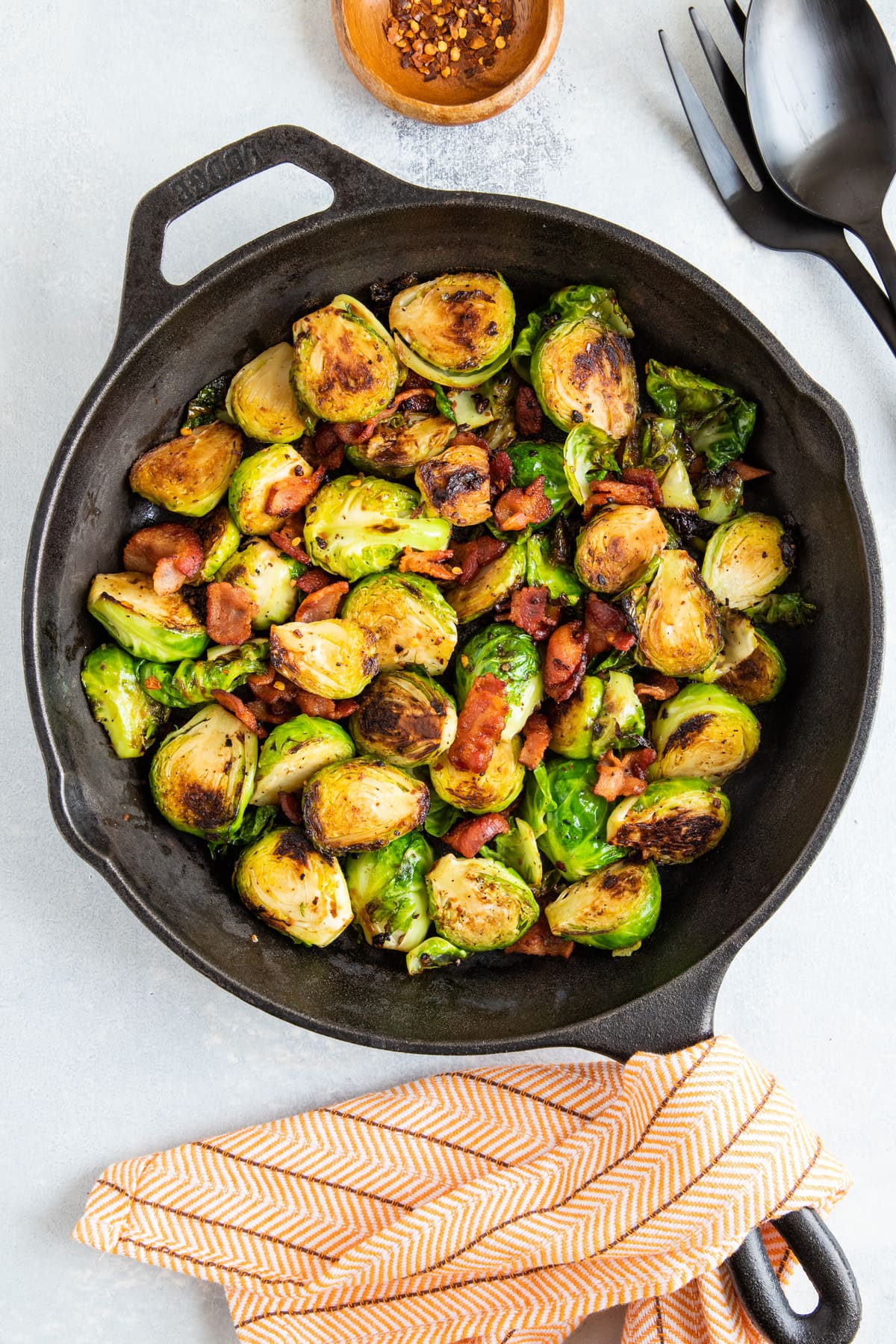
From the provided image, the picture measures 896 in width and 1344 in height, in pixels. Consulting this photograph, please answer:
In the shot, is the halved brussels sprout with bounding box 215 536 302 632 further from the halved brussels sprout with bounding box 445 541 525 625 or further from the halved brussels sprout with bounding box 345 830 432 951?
the halved brussels sprout with bounding box 345 830 432 951

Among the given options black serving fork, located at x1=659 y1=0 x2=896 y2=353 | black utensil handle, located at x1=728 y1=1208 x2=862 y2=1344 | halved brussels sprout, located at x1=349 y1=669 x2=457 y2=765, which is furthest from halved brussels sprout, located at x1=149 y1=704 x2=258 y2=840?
black serving fork, located at x1=659 y1=0 x2=896 y2=353

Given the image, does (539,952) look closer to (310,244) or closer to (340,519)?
(340,519)

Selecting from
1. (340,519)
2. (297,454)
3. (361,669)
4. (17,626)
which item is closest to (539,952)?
(361,669)

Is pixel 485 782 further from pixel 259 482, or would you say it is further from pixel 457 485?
pixel 259 482

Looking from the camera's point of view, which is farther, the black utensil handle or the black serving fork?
the black serving fork

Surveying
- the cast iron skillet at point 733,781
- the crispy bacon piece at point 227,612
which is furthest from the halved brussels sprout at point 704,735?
the crispy bacon piece at point 227,612

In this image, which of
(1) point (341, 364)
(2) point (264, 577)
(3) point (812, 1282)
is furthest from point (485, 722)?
(3) point (812, 1282)
